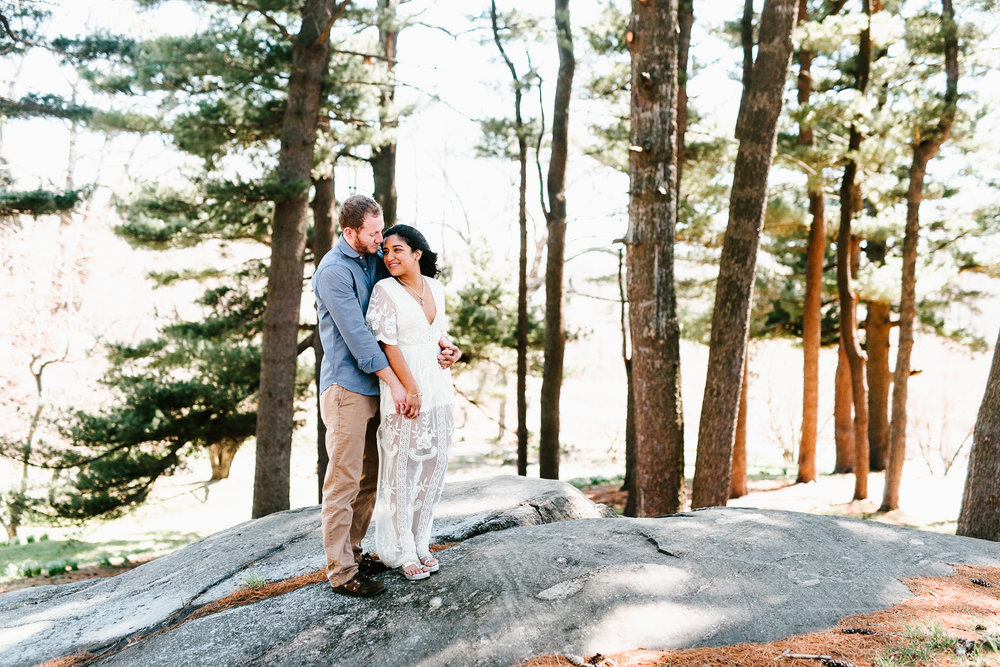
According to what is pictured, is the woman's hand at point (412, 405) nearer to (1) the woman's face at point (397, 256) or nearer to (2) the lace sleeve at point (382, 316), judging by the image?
(2) the lace sleeve at point (382, 316)

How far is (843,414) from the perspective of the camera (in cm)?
1617

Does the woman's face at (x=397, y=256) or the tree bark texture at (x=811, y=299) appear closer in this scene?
the woman's face at (x=397, y=256)

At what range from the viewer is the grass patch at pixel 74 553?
9.02m

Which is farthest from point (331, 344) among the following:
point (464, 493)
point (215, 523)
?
point (215, 523)

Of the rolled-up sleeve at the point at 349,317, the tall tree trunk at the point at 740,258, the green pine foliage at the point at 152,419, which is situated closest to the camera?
the rolled-up sleeve at the point at 349,317

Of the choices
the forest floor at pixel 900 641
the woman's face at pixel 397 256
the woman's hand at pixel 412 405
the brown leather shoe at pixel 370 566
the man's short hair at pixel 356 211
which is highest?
the man's short hair at pixel 356 211

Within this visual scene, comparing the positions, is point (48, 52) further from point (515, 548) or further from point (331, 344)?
point (515, 548)

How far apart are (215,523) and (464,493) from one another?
10.7m

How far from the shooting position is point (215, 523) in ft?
48.2

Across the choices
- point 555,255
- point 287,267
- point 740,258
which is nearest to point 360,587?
point 740,258

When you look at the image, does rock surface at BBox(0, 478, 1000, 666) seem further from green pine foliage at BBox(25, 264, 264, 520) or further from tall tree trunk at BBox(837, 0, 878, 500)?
tall tree trunk at BBox(837, 0, 878, 500)

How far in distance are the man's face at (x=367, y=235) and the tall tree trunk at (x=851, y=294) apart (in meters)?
10.8

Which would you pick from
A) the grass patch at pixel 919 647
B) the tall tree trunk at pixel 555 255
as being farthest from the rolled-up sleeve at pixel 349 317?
the tall tree trunk at pixel 555 255

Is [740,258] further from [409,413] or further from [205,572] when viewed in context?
[205,572]
